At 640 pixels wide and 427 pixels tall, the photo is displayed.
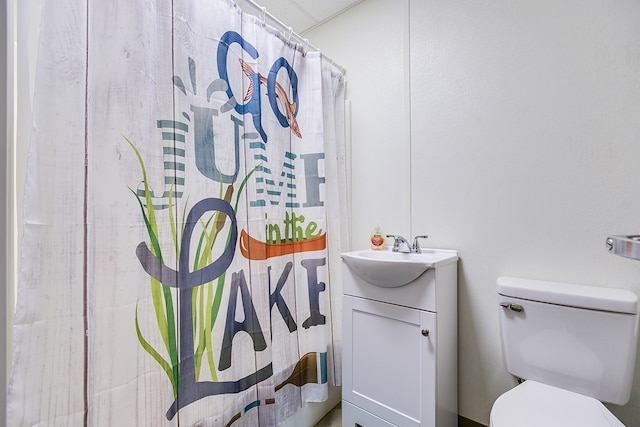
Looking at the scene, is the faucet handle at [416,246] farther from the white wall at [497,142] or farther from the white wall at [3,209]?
the white wall at [3,209]

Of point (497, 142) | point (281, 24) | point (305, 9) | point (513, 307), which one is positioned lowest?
point (513, 307)

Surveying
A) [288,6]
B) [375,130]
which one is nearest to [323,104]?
[375,130]

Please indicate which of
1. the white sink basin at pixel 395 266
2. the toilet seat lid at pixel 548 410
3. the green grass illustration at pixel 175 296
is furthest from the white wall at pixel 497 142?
the green grass illustration at pixel 175 296

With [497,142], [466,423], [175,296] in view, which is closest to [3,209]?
[175,296]

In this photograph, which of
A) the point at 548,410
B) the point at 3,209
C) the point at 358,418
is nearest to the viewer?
the point at 3,209

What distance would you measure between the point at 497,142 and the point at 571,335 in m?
Answer: 0.86

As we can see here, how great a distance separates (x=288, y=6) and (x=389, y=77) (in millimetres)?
793

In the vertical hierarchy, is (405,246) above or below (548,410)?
above

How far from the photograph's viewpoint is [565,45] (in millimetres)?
1248

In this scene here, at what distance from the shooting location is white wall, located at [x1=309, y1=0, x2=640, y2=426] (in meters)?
1.16

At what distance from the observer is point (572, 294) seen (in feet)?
3.55

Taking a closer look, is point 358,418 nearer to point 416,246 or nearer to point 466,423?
point 466,423

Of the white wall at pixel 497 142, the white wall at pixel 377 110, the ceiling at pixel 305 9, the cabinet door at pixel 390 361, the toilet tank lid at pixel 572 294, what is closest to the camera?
the toilet tank lid at pixel 572 294

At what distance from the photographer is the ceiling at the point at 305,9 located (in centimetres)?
183
